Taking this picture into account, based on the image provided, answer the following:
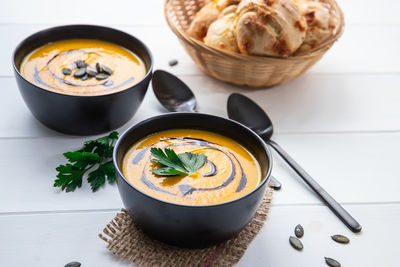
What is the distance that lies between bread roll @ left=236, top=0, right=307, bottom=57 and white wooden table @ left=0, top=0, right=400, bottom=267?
23 centimetres

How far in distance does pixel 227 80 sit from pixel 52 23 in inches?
35.1

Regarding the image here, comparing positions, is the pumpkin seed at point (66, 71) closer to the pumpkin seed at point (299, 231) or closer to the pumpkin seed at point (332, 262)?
the pumpkin seed at point (299, 231)

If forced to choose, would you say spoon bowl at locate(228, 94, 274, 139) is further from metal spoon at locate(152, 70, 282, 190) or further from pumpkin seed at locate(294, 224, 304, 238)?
pumpkin seed at locate(294, 224, 304, 238)

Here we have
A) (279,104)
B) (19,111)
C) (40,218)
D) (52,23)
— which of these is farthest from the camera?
(52,23)

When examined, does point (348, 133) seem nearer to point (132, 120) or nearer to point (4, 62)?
point (132, 120)

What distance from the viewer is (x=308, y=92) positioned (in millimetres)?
2180

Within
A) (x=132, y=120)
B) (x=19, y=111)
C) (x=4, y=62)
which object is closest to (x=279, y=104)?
(x=132, y=120)

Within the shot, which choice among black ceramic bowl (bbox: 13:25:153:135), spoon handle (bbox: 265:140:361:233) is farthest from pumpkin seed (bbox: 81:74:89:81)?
spoon handle (bbox: 265:140:361:233)

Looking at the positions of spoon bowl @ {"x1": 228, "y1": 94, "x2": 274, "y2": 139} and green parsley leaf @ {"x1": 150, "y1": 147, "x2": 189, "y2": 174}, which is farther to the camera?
spoon bowl @ {"x1": 228, "y1": 94, "x2": 274, "y2": 139}

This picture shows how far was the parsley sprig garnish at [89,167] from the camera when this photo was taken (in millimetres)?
1558

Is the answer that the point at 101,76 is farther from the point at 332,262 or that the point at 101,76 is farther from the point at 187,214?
the point at 332,262

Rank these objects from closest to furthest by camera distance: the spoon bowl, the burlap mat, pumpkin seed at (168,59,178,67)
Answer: the burlap mat
the spoon bowl
pumpkin seed at (168,59,178,67)

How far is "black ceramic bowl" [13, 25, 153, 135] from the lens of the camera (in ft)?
5.35

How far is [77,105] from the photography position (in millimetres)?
1636
